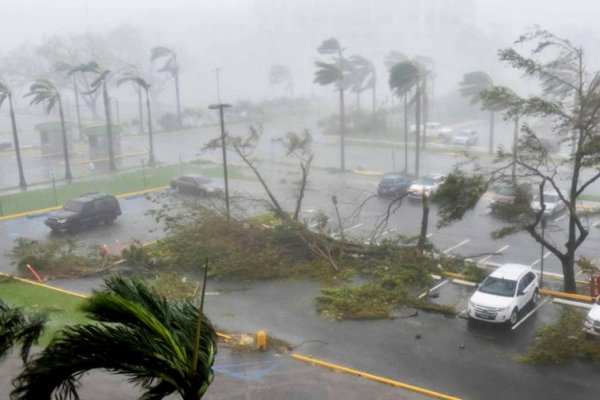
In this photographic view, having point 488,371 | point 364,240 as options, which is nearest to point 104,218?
point 364,240

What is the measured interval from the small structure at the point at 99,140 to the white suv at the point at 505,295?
36791mm

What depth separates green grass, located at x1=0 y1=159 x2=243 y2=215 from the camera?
33562 millimetres

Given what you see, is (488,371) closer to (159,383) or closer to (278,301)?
(278,301)

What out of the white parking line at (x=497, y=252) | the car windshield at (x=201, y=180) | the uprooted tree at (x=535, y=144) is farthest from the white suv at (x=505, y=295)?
the car windshield at (x=201, y=180)

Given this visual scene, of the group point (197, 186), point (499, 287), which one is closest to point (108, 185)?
point (197, 186)

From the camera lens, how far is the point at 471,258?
23.5 meters

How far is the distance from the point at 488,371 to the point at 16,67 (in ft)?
284

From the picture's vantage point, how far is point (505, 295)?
58.6 ft

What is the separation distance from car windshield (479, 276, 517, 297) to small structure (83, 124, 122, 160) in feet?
121

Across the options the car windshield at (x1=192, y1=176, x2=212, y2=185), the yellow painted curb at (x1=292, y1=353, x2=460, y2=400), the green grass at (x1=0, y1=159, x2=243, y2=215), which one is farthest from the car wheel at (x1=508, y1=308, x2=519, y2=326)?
the green grass at (x1=0, y1=159, x2=243, y2=215)

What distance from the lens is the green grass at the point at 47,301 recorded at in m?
18.1

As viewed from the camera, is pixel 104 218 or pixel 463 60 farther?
pixel 463 60

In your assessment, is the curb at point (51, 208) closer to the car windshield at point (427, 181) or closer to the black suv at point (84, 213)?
the black suv at point (84, 213)

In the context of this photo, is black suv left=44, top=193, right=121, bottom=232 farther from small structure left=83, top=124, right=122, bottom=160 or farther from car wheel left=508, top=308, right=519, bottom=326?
small structure left=83, top=124, right=122, bottom=160
